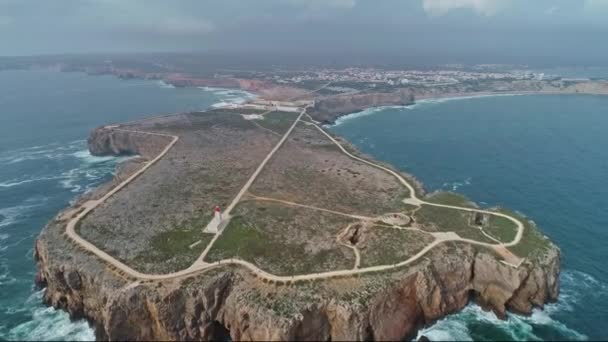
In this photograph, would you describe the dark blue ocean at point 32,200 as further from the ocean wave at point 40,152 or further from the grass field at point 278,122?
the grass field at point 278,122

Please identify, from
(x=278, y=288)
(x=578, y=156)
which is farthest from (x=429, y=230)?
(x=578, y=156)

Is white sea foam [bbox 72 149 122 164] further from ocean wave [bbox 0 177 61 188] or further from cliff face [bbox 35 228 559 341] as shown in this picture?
cliff face [bbox 35 228 559 341]

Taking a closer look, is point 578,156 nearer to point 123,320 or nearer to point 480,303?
point 480,303

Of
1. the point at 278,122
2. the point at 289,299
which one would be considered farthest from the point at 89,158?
the point at 289,299

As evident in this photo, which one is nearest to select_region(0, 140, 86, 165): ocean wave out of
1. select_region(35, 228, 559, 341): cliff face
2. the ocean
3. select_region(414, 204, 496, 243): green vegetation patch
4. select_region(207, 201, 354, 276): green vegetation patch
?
the ocean

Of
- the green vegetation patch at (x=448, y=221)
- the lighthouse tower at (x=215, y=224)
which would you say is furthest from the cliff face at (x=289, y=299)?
the lighthouse tower at (x=215, y=224)

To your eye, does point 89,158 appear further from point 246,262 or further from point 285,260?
point 285,260

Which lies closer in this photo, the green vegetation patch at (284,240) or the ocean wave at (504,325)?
the ocean wave at (504,325)
